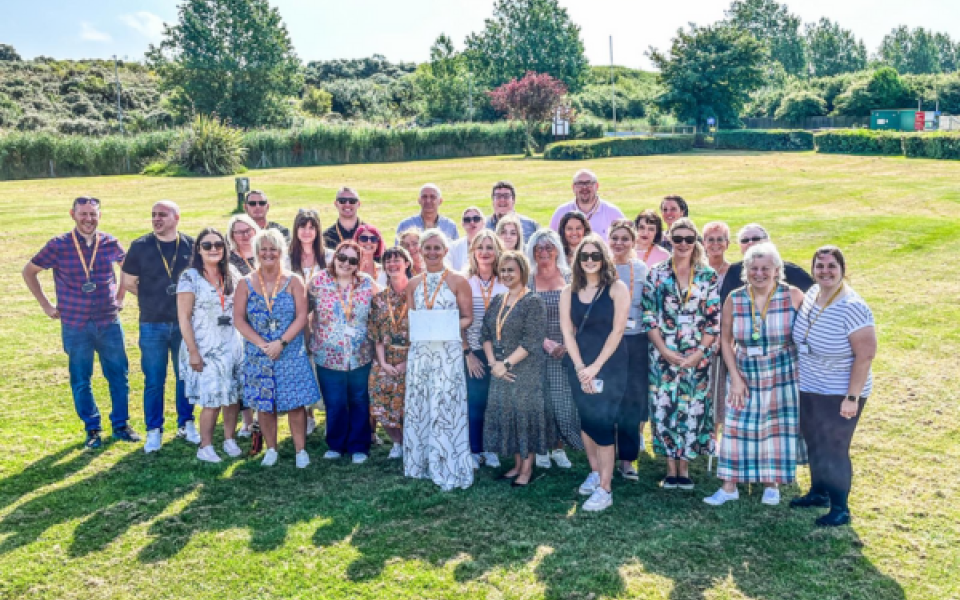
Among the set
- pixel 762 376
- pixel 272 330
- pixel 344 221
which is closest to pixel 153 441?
pixel 272 330

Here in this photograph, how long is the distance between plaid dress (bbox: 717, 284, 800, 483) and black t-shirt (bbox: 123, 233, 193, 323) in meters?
4.39

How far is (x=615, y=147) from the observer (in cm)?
4291

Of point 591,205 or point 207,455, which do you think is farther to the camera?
point 591,205

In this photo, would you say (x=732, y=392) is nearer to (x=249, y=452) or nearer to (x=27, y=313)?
(x=249, y=452)

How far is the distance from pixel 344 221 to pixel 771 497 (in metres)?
4.37

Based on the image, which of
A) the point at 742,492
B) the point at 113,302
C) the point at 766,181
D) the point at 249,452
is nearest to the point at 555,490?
the point at 742,492

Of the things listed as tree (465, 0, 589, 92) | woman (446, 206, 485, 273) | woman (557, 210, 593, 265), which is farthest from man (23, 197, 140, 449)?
tree (465, 0, 589, 92)

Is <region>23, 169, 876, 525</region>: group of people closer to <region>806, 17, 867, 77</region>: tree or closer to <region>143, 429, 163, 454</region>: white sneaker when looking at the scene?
<region>143, 429, 163, 454</region>: white sneaker

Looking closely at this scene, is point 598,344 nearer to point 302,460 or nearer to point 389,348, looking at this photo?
point 389,348

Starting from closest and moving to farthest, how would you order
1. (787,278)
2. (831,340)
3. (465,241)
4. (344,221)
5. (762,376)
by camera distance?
(831,340), (762,376), (787,278), (465,241), (344,221)

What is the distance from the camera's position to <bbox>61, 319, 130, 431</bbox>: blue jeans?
6531 millimetres

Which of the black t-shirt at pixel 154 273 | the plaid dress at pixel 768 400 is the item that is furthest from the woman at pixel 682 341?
the black t-shirt at pixel 154 273

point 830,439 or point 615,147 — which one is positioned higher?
point 615,147

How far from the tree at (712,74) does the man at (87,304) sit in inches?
2134
